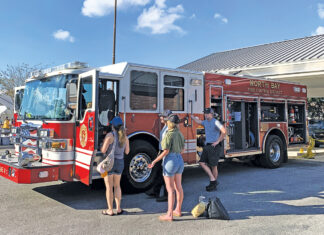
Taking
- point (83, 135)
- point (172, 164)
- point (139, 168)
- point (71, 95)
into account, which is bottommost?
point (139, 168)

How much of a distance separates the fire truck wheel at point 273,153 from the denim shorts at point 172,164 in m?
5.31

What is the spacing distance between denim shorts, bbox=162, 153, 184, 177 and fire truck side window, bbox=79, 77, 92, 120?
1.97 metres

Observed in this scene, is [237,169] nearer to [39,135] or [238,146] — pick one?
[238,146]

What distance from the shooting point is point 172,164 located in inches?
172

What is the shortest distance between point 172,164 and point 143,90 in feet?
7.53

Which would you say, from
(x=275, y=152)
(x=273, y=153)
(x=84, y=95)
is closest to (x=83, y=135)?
(x=84, y=95)

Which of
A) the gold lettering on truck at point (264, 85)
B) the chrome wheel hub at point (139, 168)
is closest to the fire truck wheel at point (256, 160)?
the gold lettering on truck at point (264, 85)

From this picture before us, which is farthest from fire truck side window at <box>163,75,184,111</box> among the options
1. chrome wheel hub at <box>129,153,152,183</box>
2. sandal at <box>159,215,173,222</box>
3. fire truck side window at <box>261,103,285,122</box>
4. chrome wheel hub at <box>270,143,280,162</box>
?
chrome wheel hub at <box>270,143,280,162</box>

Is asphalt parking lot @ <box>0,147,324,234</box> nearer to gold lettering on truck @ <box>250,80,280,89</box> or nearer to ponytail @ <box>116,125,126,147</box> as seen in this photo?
ponytail @ <box>116,125,126,147</box>

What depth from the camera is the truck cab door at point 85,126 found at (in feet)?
16.6

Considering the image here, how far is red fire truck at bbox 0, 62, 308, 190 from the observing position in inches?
203

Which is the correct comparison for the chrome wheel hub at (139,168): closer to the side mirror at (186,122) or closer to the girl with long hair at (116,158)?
the girl with long hair at (116,158)

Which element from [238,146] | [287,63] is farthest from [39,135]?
[287,63]

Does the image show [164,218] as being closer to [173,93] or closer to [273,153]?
[173,93]
